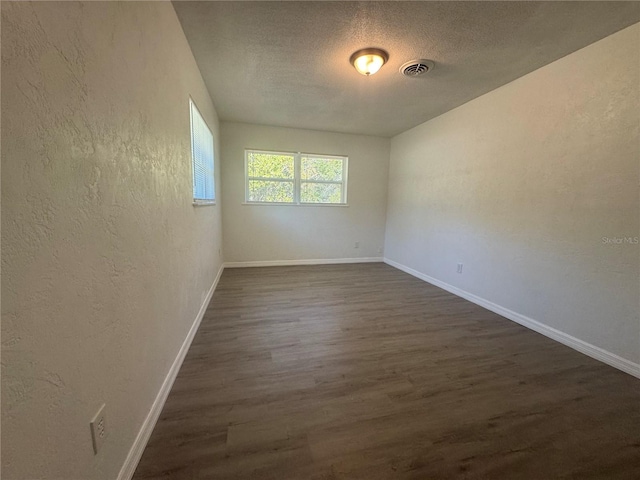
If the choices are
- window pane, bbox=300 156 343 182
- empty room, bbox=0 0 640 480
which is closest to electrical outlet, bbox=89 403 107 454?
empty room, bbox=0 0 640 480

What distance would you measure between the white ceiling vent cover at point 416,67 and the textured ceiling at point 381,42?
0.22 ft

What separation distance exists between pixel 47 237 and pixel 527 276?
134 inches

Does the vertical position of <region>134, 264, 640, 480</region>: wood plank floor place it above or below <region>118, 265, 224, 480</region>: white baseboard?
below

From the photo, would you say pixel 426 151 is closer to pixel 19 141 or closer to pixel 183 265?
pixel 183 265

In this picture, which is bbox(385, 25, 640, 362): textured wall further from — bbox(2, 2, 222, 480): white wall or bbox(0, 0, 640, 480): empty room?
bbox(2, 2, 222, 480): white wall

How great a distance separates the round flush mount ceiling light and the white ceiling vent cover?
0.82 feet

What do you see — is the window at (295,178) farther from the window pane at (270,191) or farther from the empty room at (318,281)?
the empty room at (318,281)

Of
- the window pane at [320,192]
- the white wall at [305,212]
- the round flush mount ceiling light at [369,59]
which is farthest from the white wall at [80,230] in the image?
the window pane at [320,192]

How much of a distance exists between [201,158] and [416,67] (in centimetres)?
235

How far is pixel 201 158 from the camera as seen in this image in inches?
108

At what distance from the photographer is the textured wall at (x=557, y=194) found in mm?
1867

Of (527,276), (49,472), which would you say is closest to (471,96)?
(527,276)

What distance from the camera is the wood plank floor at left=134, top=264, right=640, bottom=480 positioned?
3.87ft

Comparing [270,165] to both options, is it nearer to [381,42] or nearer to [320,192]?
[320,192]
